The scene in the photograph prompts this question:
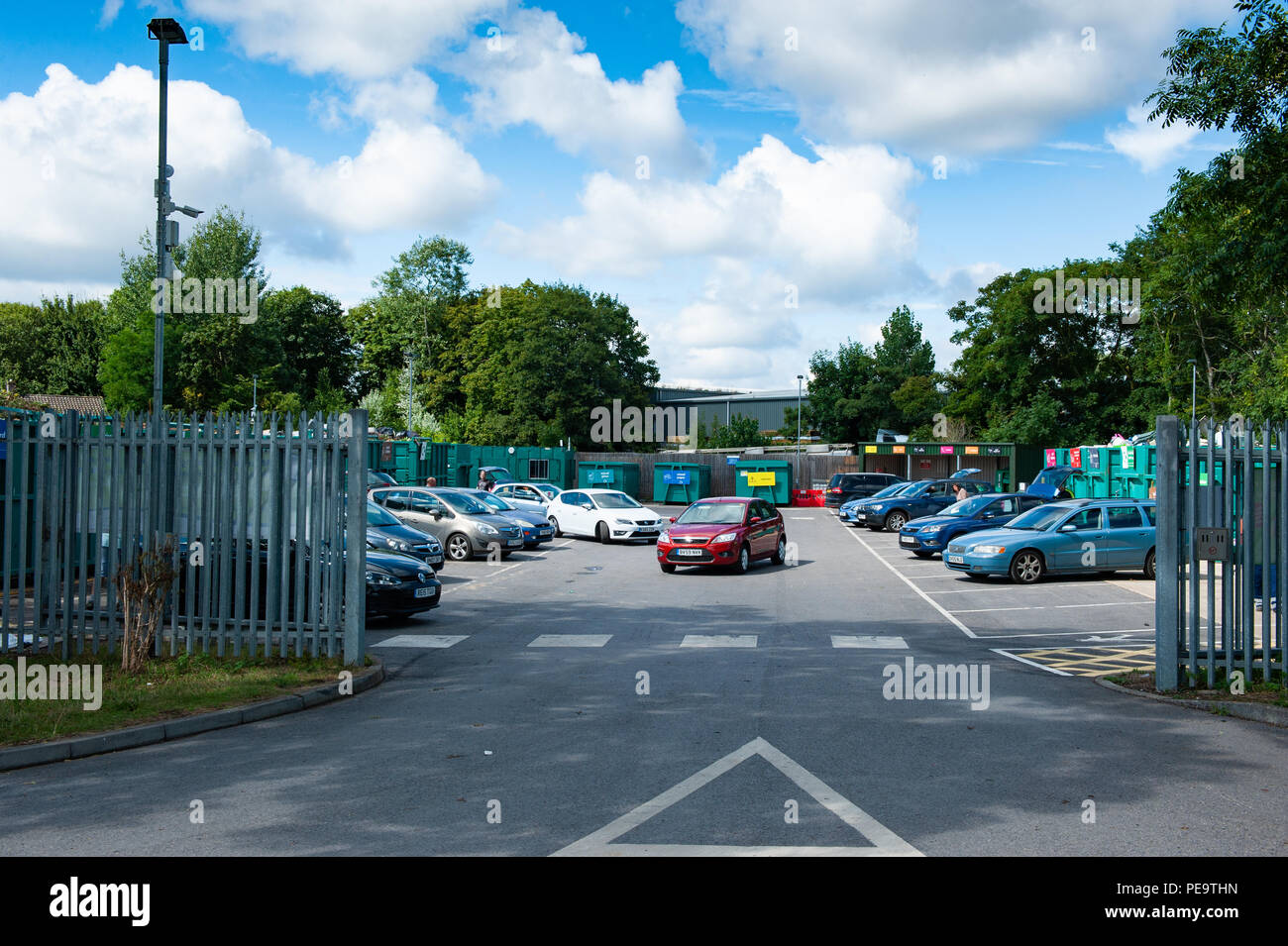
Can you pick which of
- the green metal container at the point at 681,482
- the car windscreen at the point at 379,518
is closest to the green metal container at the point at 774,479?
the green metal container at the point at 681,482

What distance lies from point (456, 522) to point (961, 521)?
11.9m

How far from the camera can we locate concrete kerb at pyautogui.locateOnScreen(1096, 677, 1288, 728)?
825cm

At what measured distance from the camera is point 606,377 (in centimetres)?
6344

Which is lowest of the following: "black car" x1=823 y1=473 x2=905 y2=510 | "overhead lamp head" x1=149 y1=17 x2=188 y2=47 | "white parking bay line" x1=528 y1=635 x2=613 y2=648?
"white parking bay line" x1=528 y1=635 x2=613 y2=648

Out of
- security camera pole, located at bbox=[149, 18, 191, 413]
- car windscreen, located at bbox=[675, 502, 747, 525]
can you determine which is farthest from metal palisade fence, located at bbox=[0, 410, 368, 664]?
car windscreen, located at bbox=[675, 502, 747, 525]

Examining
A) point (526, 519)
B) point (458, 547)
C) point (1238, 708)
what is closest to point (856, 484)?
point (526, 519)

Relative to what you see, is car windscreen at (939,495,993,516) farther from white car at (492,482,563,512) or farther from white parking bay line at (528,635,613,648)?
white parking bay line at (528,635,613,648)

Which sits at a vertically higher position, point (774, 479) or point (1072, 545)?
point (774, 479)

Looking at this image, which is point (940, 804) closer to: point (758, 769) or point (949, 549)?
point (758, 769)

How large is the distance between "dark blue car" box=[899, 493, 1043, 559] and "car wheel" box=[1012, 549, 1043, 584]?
15.0ft

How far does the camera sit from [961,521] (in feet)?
79.2

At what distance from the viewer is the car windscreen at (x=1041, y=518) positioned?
1942cm

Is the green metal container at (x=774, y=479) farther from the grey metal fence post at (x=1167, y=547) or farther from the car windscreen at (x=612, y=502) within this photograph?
the grey metal fence post at (x=1167, y=547)

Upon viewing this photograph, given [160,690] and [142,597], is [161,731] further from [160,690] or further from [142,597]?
[142,597]
